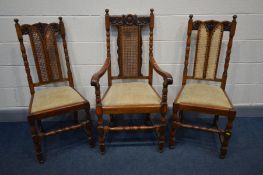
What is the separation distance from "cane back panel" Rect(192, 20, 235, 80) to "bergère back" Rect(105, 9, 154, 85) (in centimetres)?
40

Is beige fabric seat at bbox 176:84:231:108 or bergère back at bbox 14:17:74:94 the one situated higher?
bergère back at bbox 14:17:74:94

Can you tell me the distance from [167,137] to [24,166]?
1.21 metres

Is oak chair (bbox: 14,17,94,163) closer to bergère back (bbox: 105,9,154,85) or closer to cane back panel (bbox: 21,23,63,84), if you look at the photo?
cane back panel (bbox: 21,23,63,84)

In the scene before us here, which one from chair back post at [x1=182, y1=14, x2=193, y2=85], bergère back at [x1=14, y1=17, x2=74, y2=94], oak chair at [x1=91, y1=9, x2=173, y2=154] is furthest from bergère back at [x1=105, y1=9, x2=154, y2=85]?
bergère back at [x1=14, y1=17, x2=74, y2=94]

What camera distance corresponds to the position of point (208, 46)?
2.06 meters

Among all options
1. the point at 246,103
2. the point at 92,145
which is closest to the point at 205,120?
the point at 246,103

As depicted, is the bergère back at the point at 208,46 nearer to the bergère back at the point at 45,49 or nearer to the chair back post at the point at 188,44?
the chair back post at the point at 188,44

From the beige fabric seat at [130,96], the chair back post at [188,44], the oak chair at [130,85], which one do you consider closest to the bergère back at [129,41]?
the oak chair at [130,85]

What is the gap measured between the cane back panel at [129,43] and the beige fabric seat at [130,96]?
0.45 ft

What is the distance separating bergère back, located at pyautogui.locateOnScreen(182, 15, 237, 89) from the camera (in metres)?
2.01

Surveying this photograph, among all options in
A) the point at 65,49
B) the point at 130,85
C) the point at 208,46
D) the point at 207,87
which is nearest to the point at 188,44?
the point at 208,46

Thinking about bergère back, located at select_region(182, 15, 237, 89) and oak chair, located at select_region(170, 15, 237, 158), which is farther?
bergère back, located at select_region(182, 15, 237, 89)

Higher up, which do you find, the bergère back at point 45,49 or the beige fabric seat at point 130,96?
the bergère back at point 45,49

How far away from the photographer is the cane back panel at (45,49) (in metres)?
1.99
